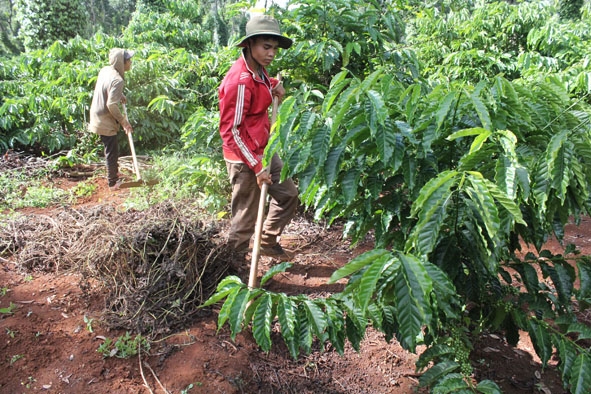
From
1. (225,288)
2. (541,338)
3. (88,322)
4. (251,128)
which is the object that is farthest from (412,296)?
(88,322)

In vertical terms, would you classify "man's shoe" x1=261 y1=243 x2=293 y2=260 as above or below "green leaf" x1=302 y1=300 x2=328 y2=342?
below

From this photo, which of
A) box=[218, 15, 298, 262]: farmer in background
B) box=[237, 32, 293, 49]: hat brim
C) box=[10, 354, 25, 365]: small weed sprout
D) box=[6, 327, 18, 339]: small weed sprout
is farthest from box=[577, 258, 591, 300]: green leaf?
box=[6, 327, 18, 339]: small weed sprout

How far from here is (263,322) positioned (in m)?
1.36

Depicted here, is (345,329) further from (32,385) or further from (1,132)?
(1,132)

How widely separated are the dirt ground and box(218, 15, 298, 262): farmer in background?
833 millimetres

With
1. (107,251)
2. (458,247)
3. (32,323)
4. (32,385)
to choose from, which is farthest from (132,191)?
(458,247)

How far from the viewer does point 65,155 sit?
596cm

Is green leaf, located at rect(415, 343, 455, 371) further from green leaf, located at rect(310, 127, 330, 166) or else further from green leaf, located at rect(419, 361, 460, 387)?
green leaf, located at rect(310, 127, 330, 166)

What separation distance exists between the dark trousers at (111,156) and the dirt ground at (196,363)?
99.2 inches

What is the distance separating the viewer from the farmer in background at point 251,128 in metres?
2.71

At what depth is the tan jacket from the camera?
189 inches

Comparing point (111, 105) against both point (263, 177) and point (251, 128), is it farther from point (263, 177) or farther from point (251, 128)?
point (263, 177)

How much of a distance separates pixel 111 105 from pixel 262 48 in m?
2.84

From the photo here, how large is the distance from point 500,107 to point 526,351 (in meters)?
1.84
